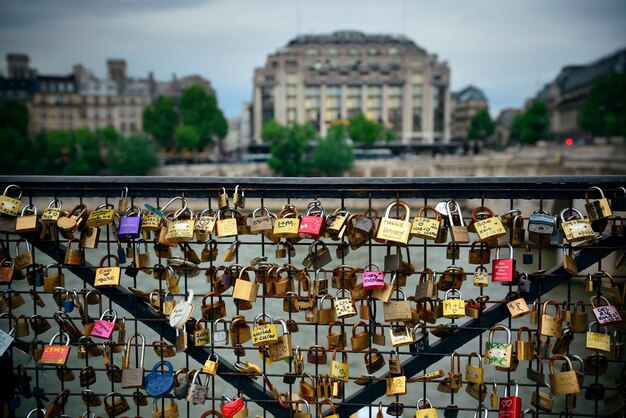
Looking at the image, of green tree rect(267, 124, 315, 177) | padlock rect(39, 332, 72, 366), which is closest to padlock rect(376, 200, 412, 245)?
padlock rect(39, 332, 72, 366)

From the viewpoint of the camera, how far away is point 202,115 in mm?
68812

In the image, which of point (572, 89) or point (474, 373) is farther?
point (572, 89)

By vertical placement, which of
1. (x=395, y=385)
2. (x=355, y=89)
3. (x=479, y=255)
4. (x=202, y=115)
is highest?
(x=355, y=89)

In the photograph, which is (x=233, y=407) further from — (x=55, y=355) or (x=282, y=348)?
(x=55, y=355)

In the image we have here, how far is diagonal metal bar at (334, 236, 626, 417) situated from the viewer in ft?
9.43

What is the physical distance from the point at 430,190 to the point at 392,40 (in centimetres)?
8637

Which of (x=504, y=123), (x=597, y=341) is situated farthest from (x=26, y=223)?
(x=504, y=123)

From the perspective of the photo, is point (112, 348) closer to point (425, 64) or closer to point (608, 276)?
point (608, 276)

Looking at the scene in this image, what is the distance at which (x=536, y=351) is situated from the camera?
297 centimetres

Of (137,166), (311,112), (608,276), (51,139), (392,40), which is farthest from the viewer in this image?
(392,40)

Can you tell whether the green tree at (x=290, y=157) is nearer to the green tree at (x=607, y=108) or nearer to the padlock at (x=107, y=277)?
the green tree at (x=607, y=108)

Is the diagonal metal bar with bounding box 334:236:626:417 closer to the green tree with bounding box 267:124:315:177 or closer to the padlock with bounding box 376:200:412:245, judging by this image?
the padlock with bounding box 376:200:412:245

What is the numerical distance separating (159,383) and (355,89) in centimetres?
7923

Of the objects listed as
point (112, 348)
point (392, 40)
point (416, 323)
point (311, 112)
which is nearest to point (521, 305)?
point (416, 323)
